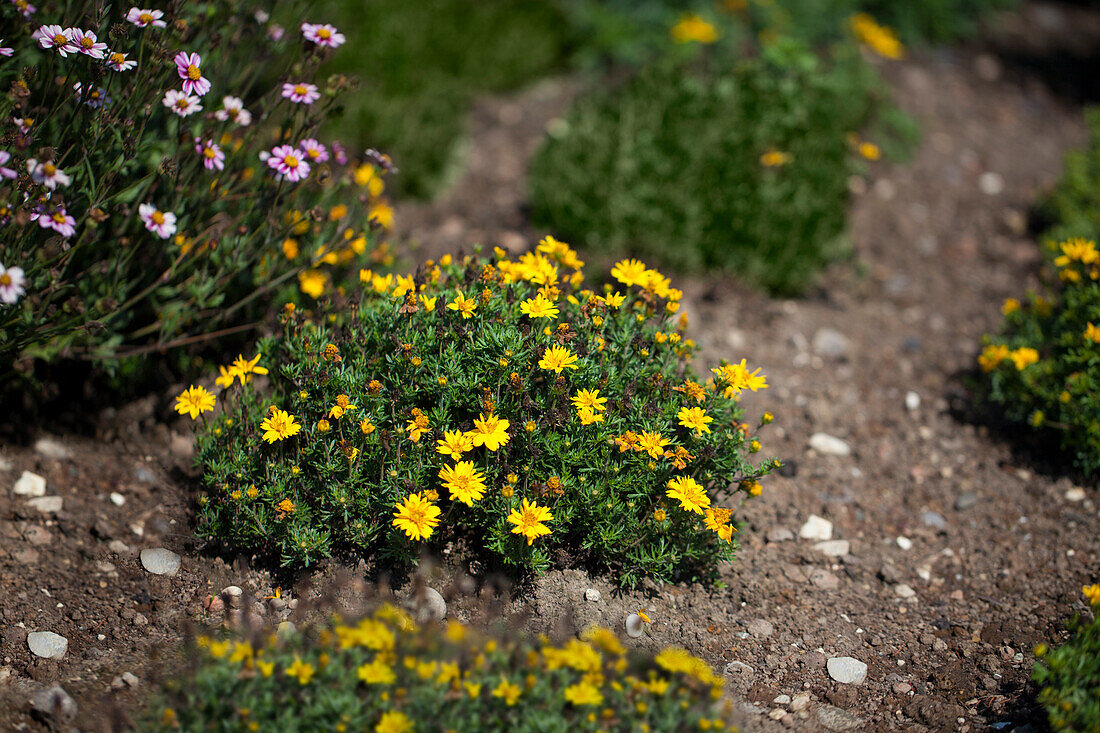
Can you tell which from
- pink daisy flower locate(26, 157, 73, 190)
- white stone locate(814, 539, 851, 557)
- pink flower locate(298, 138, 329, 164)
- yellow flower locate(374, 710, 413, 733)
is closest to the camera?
yellow flower locate(374, 710, 413, 733)

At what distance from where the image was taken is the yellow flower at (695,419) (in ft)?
8.96

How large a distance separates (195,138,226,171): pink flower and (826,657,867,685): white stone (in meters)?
2.60

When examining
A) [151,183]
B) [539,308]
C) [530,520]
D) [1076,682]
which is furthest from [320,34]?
[1076,682]

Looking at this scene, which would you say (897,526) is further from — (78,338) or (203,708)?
(78,338)

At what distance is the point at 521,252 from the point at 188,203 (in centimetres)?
171

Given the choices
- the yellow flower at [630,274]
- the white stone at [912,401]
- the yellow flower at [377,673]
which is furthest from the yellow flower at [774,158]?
the yellow flower at [377,673]

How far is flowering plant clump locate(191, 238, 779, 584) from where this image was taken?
2.73 m

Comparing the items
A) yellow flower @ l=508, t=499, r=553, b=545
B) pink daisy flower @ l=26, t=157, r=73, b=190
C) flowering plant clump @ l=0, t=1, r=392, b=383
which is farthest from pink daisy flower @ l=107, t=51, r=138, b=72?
yellow flower @ l=508, t=499, r=553, b=545

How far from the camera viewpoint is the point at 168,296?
132 inches

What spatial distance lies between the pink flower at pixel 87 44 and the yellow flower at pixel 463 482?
157 centimetres

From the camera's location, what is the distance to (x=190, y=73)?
274 centimetres

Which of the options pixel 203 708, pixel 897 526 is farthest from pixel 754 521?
pixel 203 708

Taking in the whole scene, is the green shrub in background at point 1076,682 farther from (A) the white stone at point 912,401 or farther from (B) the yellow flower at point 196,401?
(B) the yellow flower at point 196,401

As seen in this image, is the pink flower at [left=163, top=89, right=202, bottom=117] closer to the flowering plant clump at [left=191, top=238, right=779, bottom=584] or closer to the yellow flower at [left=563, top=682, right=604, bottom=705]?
the flowering plant clump at [left=191, top=238, right=779, bottom=584]
